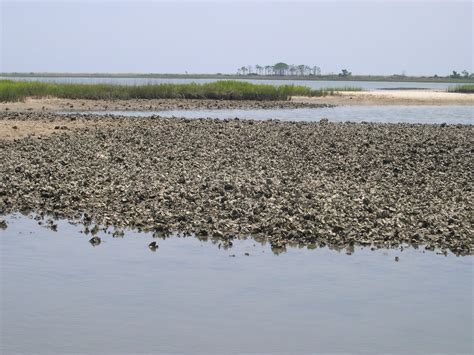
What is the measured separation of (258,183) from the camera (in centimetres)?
1842

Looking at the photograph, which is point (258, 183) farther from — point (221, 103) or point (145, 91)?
point (145, 91)

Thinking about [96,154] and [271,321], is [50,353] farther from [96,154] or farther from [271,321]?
[96,154]

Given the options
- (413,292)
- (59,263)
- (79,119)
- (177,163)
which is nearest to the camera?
(413,292)

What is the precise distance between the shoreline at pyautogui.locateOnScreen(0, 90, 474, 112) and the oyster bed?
1842cm

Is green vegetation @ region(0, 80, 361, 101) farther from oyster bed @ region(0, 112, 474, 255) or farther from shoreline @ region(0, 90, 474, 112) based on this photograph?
oyster bed @ region(0, 112, 474, 255)

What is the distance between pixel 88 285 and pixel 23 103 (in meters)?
37.4

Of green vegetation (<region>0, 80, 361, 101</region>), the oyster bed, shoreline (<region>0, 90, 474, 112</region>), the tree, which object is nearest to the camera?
the oyster bed

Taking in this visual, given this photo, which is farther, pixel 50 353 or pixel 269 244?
pixel 269 244

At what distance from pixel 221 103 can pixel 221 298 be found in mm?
45173

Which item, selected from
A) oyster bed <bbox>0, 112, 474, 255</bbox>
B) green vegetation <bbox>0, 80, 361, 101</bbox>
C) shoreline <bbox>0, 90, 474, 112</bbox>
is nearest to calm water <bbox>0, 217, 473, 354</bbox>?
oyster bed <bbox>0, 112, 474, 255</bbox>

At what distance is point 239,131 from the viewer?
28.7 m

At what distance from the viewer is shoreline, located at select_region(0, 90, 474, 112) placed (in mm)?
46812

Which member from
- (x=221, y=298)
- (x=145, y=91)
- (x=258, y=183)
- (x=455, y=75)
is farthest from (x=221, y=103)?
(x=455, y=75)

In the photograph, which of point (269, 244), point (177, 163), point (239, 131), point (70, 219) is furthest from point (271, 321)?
point (239, 131)
